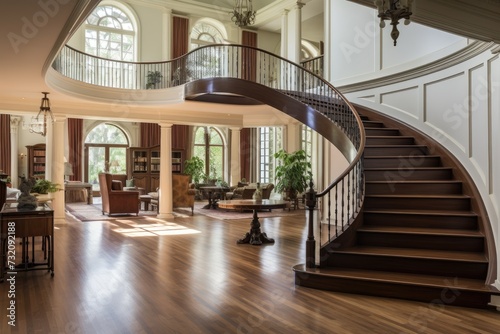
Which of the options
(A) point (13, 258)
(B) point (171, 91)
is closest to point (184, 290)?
(A) point (13, 258)

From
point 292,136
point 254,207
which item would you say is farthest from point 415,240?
point 292,136

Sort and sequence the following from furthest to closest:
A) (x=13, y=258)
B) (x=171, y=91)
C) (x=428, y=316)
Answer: (x=171, y=91), (x=13, y=258), (x=428, y=316)

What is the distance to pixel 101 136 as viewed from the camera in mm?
17453

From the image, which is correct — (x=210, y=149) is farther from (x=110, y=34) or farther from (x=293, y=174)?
(x=293, y=174)

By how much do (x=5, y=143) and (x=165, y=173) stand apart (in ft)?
25.7

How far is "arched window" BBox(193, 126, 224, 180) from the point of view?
61.6 feet

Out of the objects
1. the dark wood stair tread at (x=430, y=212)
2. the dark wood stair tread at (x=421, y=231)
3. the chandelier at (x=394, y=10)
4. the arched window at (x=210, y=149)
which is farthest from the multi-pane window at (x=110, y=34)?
the chandelier at (x=394, y=10)

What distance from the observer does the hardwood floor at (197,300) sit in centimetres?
379

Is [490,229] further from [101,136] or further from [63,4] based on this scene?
[101,136]

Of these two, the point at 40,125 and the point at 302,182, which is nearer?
the point at 40,125

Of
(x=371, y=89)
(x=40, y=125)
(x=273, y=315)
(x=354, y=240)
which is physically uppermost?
(x=371, y=89)

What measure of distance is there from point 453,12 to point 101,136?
15.8 meters

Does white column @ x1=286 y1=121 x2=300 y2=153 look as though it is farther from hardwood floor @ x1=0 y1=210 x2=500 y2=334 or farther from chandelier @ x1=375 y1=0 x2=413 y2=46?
chandelier @ x1=375 y1=0 x2=413 y2=46

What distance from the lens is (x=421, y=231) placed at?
5344mm
